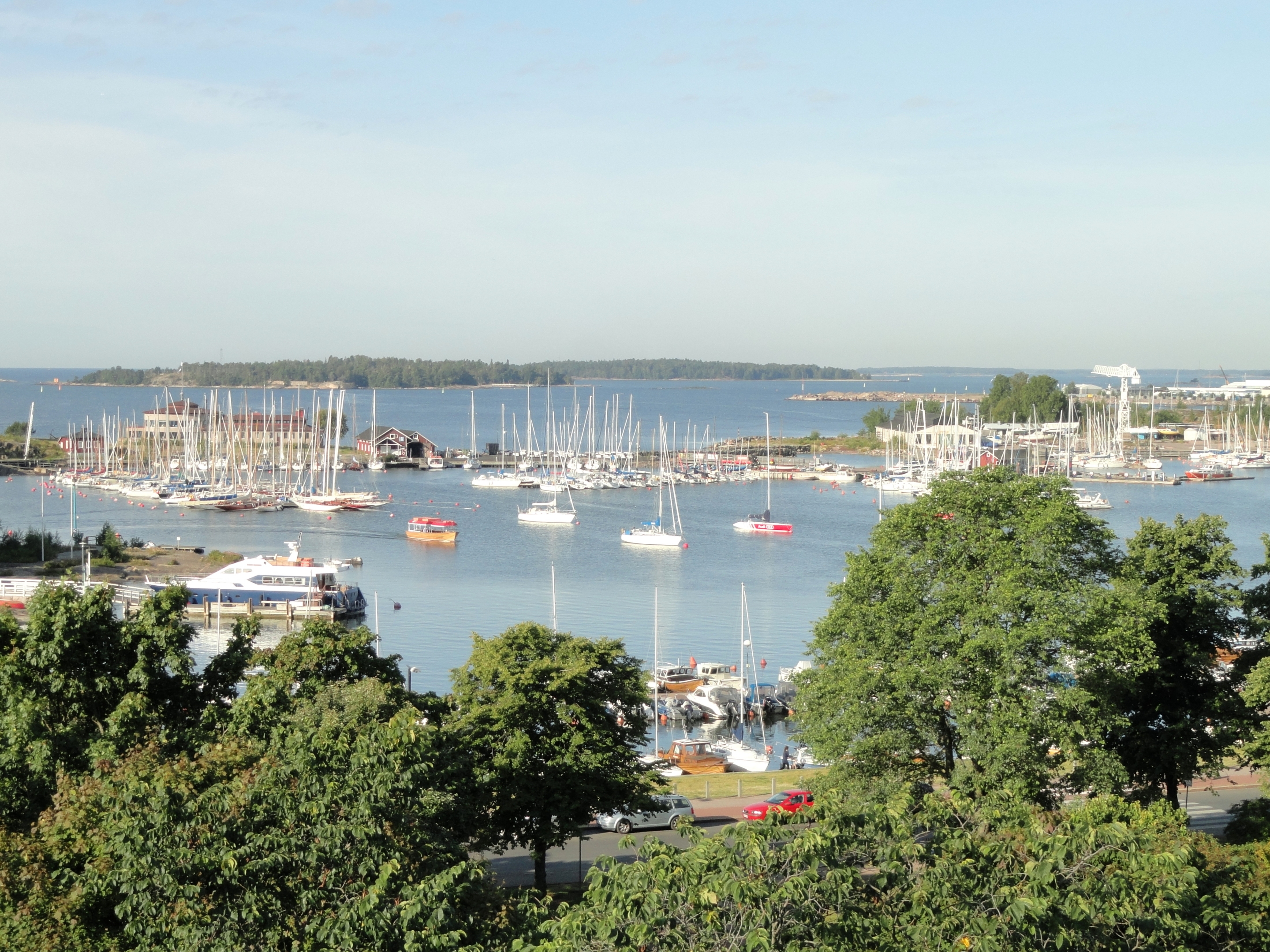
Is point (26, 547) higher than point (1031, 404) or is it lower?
lower

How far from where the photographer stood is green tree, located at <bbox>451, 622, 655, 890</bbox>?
14945mm

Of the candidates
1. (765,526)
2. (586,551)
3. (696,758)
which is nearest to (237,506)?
(586,551)

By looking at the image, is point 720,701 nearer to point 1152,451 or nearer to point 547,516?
point 547,516

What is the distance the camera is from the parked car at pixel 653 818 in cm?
1859

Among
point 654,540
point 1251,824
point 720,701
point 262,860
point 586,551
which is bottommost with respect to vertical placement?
point 720,701

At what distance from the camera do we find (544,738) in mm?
15516

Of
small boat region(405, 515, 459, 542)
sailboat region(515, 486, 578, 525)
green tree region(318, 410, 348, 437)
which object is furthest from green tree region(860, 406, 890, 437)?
small boat region(405, 515, 459, 542)

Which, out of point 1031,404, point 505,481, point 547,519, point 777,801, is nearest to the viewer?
point 777,801

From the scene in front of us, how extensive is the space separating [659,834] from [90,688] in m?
8.55

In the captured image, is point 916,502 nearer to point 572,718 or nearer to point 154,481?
point 572,718

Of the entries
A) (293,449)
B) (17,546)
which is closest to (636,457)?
(293,449)

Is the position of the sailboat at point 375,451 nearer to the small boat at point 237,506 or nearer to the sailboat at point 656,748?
the small boat at point 237,506

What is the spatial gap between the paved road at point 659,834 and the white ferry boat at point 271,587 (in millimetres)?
24857

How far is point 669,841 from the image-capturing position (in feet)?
58.6
